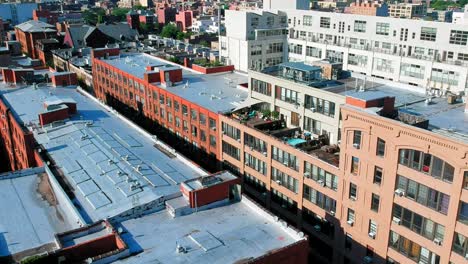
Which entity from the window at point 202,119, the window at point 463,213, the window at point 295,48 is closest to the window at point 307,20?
the window at point 295,48

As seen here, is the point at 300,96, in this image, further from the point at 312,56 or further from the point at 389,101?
the point at 312,56

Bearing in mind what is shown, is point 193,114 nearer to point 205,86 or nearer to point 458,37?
point 205,86

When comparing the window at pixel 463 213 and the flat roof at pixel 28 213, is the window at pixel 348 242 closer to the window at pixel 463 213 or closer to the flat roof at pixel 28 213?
the window at pixel 463 213

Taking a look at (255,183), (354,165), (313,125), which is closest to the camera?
(354,165)

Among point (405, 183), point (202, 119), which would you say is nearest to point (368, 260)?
point (405, 183)

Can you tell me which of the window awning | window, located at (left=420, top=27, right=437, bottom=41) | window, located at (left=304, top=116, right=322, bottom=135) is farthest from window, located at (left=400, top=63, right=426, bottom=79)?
window, located at (left=304, top=116, right=322, bottom=135)
